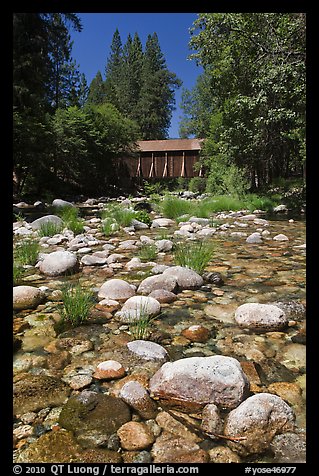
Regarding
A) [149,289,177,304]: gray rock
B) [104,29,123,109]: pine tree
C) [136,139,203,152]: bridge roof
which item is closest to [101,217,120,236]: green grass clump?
[149,289,177,304]: gray rock

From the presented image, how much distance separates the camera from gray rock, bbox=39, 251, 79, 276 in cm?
370

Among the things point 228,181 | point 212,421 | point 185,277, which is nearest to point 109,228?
point 185,277

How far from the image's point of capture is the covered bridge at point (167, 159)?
1119 inches

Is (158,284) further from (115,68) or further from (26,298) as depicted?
(115,68)

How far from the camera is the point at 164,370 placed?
5.48ft

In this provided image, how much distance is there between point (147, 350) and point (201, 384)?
502mm

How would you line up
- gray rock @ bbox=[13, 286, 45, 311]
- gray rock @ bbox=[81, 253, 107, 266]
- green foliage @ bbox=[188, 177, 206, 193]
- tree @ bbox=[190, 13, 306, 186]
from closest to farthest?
gray rock @ bbox=[13, 286, 45, 311] → gray rock @ bbox=[81, 253, 107, 266] → tree @ bbox=[190, 13, 306, 186] → green foliage @ bbox=[188, 177, 206, 193]

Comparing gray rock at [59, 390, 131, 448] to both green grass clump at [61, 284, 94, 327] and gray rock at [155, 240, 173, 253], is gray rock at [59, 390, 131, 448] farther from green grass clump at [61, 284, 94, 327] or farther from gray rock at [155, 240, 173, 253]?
gray rock at [155, 240, 173, 253]

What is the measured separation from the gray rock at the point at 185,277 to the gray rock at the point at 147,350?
1.20 m

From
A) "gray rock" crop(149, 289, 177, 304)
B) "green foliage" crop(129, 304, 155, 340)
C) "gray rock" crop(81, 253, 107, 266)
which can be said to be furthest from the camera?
"gray rock" crop(81, 253, 107, 266)

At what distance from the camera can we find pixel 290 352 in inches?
80.1

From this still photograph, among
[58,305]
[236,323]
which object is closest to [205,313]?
[236,323]
